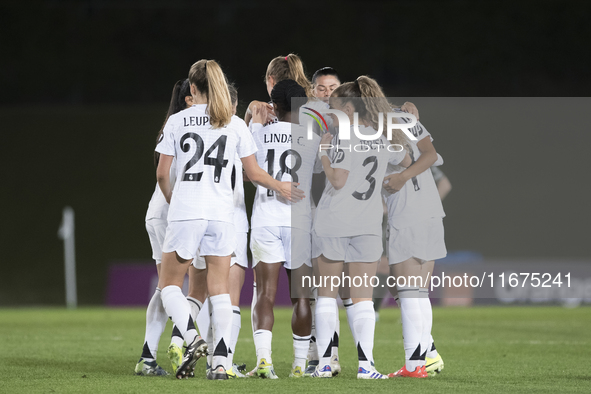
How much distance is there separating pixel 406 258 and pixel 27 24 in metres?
26.8

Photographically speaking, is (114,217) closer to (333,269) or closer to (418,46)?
(418,46)

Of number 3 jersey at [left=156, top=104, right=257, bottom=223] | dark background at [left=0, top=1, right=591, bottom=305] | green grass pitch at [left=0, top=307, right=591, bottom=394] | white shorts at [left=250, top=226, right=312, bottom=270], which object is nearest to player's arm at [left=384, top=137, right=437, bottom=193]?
white shorts at [left=250, top=226, right=312, bottom=270]

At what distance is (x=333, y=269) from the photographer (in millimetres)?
5160

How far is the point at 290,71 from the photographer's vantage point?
219 inches

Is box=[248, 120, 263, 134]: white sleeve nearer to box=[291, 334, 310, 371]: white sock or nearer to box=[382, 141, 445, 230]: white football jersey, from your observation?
box=[382, 141, 445, 230]: white football jersey

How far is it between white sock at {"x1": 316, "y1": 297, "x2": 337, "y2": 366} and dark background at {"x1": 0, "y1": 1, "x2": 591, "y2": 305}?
20.6 m

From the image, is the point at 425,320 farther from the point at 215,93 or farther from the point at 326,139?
the point at 215,93

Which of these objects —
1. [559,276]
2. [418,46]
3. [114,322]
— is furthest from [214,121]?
[418,46]

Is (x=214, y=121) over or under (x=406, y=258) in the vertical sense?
over

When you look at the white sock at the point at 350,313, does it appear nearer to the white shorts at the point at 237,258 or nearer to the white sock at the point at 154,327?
the white shorts at the point at 237,258

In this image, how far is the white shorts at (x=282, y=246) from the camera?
5.25 metres

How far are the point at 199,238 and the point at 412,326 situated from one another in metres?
1.57

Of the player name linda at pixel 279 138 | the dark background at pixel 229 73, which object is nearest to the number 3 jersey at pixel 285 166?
the player name linda at pixel 279 138

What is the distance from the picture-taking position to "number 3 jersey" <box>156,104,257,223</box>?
4953 millimetres
